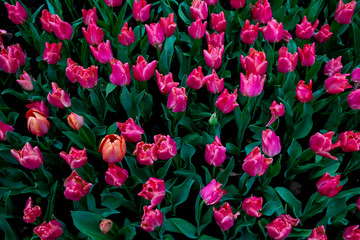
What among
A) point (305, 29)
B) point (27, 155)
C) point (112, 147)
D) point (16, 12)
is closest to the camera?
point (112, 147)

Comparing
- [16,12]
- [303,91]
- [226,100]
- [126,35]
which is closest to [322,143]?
[303,91]

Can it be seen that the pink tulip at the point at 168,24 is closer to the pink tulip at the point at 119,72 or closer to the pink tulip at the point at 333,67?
the pink tulip at the point at 119,72

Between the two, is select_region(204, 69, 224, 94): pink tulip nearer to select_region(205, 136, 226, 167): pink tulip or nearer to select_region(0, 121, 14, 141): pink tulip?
select_region(205, 136, 226, 167): pink tulip

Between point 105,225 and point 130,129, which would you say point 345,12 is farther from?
point 105,225

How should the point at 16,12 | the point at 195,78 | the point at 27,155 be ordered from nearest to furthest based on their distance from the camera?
the point at 27,155
the point at 195,78
the point at 16,12

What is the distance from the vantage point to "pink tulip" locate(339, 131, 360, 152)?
49.2 inches

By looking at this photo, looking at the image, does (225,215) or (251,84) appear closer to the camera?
(225,215)

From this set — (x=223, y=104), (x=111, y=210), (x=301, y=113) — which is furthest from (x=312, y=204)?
(x=111, y=210)

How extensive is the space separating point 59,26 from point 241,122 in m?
0.92

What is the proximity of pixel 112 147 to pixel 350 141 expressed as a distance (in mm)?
837

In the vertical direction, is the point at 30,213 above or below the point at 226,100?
below

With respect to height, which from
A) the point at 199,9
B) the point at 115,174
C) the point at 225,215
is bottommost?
the point at 225,215

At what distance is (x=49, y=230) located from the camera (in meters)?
1.17

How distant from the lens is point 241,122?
59.2 inches
